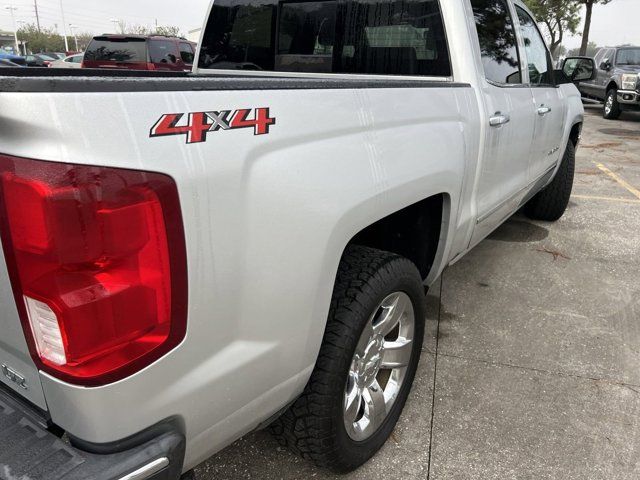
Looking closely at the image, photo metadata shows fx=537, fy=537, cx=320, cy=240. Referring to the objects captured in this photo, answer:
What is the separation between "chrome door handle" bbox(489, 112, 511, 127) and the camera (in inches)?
104

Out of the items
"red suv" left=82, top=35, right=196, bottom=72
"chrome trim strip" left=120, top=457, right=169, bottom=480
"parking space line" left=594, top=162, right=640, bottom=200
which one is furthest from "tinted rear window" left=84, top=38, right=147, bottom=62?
"chrome trim strip" left=120, top=457, right=169, bottom=480

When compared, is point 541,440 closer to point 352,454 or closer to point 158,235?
point 352,454

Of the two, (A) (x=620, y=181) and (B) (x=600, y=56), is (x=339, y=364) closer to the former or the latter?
(A) (x=620, y=181)

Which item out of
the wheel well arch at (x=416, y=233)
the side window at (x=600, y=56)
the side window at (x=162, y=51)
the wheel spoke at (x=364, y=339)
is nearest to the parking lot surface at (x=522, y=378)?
the wheel spoke at (x=364, y=339)

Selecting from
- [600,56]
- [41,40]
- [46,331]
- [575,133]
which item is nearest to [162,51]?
[575,133]

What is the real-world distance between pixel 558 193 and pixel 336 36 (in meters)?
3.22

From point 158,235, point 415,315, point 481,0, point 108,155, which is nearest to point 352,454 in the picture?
point 415,315

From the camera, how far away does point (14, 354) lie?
4.17ft

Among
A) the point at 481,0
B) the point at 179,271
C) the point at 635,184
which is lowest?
the point at 635,184

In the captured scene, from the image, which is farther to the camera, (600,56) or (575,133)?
(600,56)

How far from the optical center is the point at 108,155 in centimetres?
105

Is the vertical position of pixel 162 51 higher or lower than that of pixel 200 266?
higher

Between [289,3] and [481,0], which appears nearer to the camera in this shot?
[481,0]

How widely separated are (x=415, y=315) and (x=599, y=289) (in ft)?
7.27
